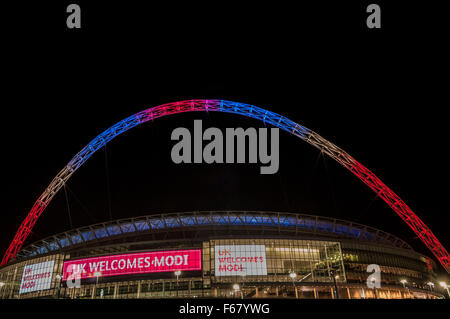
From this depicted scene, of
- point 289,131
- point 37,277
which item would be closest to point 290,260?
point 289,131

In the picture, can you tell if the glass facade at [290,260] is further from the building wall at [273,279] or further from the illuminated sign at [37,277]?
the illuminated sign at [37,277]

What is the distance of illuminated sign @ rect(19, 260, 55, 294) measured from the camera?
5791 centimetres

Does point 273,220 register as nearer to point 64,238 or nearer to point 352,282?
point 352,282

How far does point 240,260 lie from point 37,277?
37044mm

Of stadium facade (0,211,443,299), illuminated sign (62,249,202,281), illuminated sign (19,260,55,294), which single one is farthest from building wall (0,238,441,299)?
illuminated sign (62,249,202,281)

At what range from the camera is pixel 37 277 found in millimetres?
59031

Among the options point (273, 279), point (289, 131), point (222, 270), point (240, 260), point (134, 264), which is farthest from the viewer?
point (134, 264)

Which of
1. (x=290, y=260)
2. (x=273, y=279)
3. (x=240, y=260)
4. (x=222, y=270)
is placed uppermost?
(x=290, y=260)

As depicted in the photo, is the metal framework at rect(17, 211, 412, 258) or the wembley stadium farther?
the metal framework at rect(17, 211, 412, 258)

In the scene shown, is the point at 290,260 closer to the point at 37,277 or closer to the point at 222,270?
the point at 222,270

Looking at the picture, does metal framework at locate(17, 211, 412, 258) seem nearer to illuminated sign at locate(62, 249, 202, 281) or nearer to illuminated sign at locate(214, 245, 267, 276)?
illuminated sign at locate(62, 249, 202, 281)

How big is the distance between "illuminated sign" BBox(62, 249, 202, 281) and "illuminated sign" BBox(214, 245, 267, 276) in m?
3.37
